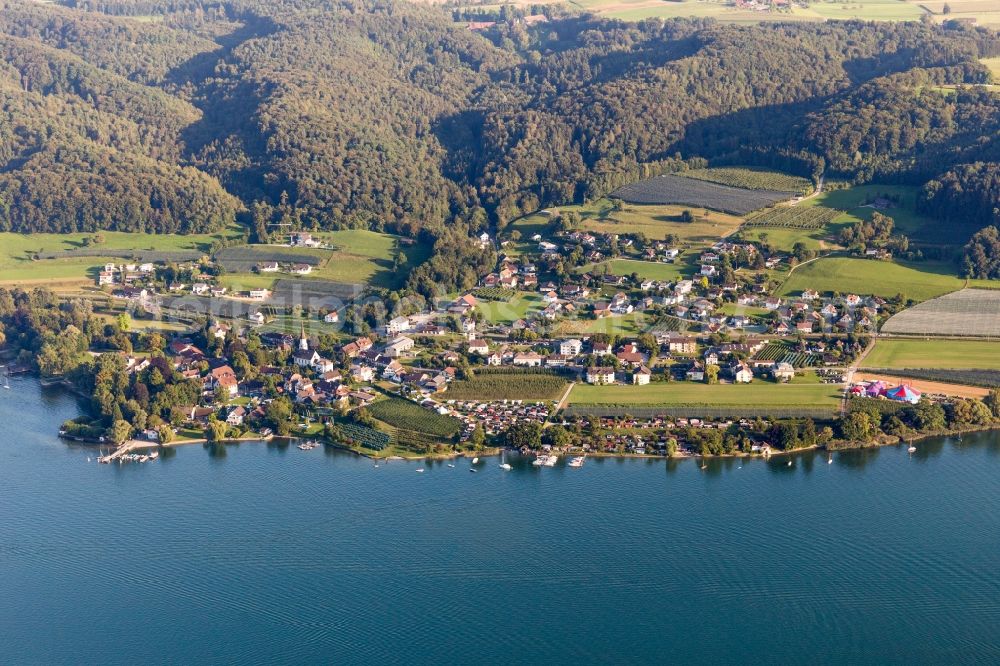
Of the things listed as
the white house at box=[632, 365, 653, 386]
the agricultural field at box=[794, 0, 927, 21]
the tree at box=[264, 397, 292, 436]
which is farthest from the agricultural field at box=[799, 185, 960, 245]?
the agricultural field at box=[794, 0, 927, 21]

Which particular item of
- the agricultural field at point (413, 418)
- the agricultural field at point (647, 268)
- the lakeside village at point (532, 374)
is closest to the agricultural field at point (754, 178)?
the agricultural field at point (647, 268)

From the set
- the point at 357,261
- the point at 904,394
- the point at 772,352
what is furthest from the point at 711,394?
the point at 357,261

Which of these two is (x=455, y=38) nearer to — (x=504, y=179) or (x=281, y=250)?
(x=504, y=179)

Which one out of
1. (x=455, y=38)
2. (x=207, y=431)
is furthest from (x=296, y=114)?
(x=207, y=431)

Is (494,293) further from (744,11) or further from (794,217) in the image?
(744,11)

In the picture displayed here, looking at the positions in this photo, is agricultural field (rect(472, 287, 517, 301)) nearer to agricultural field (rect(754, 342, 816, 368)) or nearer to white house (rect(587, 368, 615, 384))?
white house (rect(587, 368, 615, 384))
